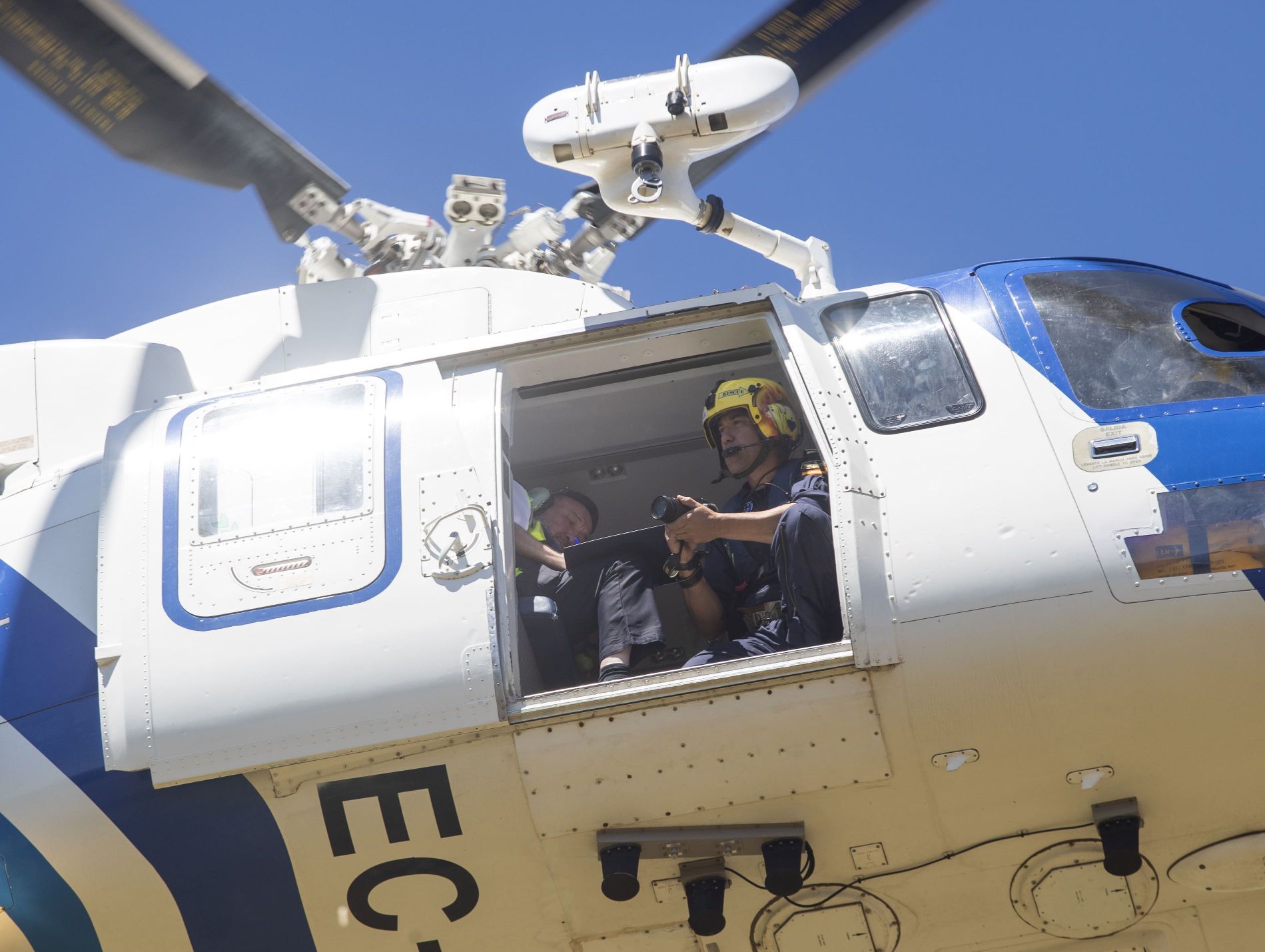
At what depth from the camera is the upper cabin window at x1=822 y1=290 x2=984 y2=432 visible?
4762mm

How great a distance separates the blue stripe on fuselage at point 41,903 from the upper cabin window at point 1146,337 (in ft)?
13.3

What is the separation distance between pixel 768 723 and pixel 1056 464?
1356 millimetres

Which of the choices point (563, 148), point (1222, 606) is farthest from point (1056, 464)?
point (563, 148)

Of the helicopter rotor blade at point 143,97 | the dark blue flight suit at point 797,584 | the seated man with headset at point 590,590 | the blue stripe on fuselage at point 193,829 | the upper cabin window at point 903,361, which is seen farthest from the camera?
the helicopter rotor blade at point 143,97

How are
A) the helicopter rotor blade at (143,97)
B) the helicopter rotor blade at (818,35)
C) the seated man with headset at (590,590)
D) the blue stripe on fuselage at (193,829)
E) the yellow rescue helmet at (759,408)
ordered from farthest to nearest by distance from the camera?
the helicopter rotor blade at (818,35) < the yellow rescue helmet at (759,408) < the helicopter rotor blade at (143,97) < the seated man with headset at (590,590) < the blue stripe on fuselage at (193,829)

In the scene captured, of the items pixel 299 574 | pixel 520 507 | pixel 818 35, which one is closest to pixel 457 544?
pixel 299 574

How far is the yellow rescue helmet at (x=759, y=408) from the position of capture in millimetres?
5559

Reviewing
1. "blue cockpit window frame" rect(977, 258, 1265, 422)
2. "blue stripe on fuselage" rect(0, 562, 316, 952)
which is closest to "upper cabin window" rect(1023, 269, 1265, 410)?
"blue cockpit window frame" rect(977, 258, 1265, 422)

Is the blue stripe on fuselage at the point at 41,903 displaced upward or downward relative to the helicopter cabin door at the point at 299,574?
downward

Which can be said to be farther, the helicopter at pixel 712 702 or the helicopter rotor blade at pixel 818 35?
the helicopter rotor blade at pixel 818 35

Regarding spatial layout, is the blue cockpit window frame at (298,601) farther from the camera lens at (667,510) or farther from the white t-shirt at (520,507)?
the camera lens at (667,510)

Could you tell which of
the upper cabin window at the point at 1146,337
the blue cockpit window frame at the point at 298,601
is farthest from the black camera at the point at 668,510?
the upper cabin window at the point at 1146,337

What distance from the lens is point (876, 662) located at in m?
4.25

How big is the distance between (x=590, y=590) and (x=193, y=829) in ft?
6.02
